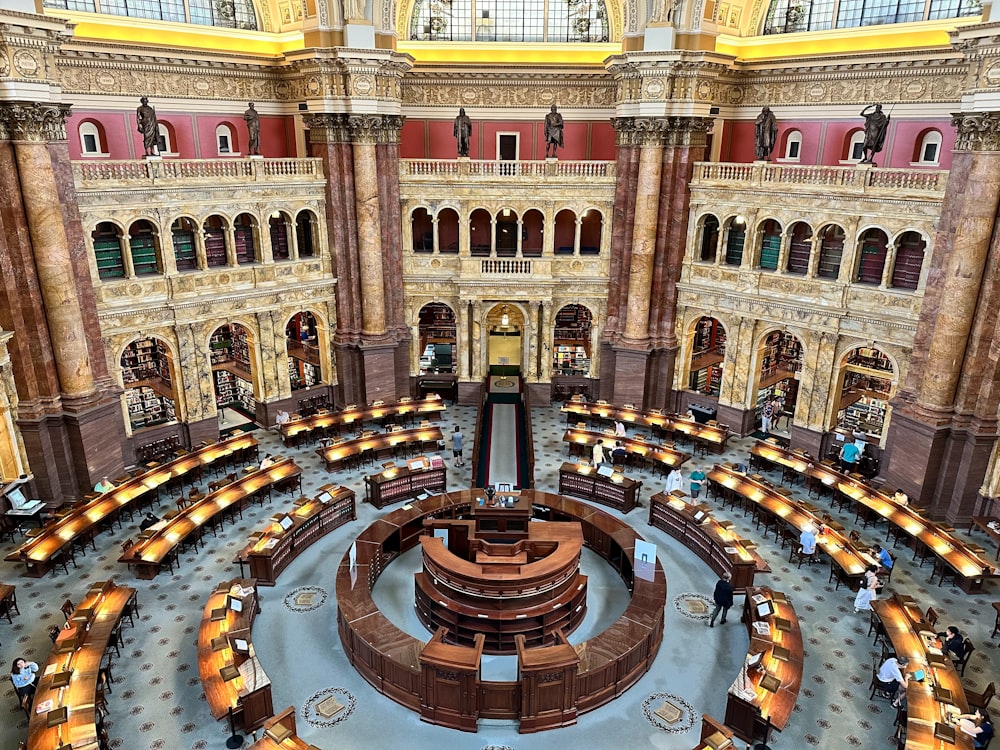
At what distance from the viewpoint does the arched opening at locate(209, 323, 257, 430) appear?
29125mm

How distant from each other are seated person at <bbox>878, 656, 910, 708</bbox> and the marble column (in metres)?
22.4

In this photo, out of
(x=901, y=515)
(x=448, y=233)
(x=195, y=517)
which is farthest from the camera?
(x=448, y=233)

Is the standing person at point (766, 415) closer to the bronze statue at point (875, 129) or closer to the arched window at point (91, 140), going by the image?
the bronze statue at point (875, 129)

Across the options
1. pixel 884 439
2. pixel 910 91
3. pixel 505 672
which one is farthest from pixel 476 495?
pixel 910 91

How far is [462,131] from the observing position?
27.4 meters

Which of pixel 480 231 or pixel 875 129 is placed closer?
pixel 875 129

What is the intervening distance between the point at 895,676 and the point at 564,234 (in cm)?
2216

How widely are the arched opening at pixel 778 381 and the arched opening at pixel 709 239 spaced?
163 inches

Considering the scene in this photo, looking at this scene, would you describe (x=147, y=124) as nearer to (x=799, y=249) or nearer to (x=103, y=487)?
(x=103, y=487)

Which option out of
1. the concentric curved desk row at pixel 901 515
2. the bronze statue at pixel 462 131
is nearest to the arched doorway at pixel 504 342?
the bronze statue at pixel 462 131

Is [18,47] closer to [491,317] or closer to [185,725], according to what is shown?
[185,725]

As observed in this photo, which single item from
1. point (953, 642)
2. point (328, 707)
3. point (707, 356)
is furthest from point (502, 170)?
point (953, 642)

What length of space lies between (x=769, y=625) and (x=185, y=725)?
12.2 m

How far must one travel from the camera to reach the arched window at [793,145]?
26938 millimetres
